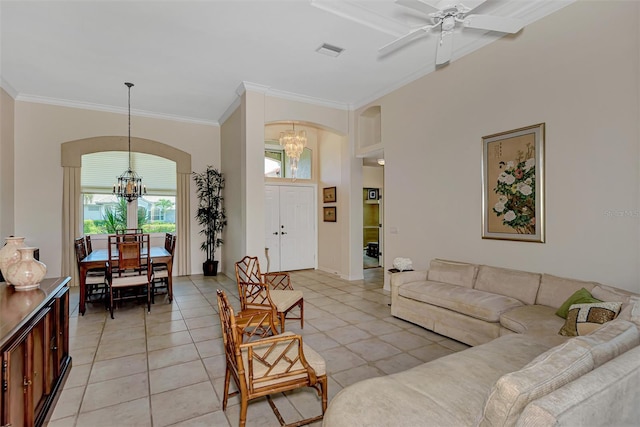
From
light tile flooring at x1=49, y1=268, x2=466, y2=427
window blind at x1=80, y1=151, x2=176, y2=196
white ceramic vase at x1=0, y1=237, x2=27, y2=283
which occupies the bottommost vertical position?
light tile flooring at x1=49, y1=268, x2=466, y2=427

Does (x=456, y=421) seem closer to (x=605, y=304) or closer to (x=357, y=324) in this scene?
(x=605, y=304)

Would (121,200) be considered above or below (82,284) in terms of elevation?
above

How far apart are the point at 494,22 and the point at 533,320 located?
252 centimetres

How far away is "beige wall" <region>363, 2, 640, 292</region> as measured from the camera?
278 centimetres

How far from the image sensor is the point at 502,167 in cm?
371

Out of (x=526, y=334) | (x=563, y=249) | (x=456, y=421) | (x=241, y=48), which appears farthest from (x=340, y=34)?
(x=456, y=421)

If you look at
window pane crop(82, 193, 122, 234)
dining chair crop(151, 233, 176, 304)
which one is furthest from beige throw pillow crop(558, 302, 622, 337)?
window pane crop(82, 193, 122, 234)

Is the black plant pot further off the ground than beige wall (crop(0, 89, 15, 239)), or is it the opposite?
beige wall (crop(0, 89, 15, 239))

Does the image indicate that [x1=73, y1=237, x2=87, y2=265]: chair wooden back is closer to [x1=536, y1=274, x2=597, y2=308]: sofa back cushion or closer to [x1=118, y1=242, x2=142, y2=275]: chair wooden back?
[x1=118, y1=242, x2=142, y2=275]: chair wooden back

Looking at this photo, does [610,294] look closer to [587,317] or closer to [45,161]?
[587,317]

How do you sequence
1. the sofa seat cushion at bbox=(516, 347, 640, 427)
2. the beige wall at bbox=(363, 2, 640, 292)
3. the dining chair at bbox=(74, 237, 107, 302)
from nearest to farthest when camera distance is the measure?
the sofa seat cushion at bbox=(516, 347, 640, 427)
the beige wall at bbox=(363, 2, 640, 292)
the dining chair at bbox=(74, 237, 107, 302)

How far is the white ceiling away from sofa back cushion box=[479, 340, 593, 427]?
3.35 metres

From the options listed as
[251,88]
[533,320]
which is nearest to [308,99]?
[251,88]

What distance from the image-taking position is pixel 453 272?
154 inches
